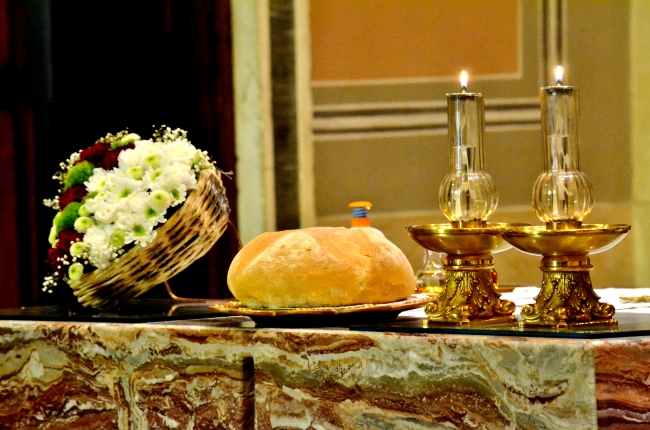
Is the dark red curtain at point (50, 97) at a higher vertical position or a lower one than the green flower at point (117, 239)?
higher

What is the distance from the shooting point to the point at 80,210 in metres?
2.12

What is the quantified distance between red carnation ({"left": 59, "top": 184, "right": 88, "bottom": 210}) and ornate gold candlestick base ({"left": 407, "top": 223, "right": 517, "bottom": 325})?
0.87 metres

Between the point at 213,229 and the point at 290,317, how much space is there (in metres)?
0.49

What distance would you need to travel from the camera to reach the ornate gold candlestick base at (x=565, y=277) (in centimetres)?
142

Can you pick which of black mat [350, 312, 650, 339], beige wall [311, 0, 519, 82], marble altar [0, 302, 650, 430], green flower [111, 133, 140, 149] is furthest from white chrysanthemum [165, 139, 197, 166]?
beige wall [311, 0, 519, 82]

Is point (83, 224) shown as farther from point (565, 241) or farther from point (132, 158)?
point (565, 241)

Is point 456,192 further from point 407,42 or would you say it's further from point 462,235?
point 407,42

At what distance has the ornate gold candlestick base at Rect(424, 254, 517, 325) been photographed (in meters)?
1.55

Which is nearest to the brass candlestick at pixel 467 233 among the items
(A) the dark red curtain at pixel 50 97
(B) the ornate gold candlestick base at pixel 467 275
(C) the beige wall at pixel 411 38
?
(B) the ornate gold candlestick base at pixel 467 275

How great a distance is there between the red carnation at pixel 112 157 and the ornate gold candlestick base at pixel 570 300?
3.39 feet

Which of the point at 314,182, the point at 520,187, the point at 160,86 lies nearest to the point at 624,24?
the point at 520,187

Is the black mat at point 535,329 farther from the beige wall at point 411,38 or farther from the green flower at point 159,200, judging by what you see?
the beige wall at point 411,38

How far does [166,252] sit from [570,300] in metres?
0.90

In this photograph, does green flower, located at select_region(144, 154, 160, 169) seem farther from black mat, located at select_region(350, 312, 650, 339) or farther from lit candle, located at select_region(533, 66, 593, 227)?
lit candle, located at select_region(533, 66, 593, 227)
